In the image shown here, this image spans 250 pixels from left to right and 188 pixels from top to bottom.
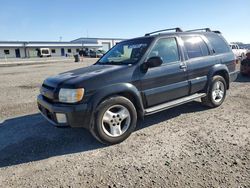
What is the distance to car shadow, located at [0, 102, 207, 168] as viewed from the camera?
3791 mm

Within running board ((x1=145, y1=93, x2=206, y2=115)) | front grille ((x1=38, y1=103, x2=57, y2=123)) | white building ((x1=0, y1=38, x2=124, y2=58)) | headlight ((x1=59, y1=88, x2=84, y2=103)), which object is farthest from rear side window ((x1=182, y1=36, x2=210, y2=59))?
white building ((x1=0, y1=38, x2=124, y2=58))

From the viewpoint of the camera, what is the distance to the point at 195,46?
5402mm

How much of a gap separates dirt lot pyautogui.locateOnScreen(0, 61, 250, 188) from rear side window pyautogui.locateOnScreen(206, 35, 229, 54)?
5.25ft

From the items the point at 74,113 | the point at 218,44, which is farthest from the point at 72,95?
the point at 218,44

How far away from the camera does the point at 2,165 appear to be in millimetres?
3492

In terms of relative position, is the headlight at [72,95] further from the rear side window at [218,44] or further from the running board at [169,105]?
the rear side window at [218,44]

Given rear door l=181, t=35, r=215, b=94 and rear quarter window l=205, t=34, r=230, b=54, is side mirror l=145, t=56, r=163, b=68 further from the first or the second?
rear quarter window l=205, t=34, r=230, b=54

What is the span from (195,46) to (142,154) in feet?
10.1

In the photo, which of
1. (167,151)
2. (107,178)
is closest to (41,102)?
(107,178)

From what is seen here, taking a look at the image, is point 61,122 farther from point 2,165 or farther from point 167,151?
point 167,151

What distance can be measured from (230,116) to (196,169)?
2.59 m

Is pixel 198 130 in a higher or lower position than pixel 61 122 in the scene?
lower

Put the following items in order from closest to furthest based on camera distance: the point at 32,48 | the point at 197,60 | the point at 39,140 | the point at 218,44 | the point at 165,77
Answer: the point at 39,140
the point at 165,77
the point at 197,60
the point at 218,44
the point at 32,48

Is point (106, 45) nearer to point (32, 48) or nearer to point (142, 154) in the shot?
point (32, 48)
